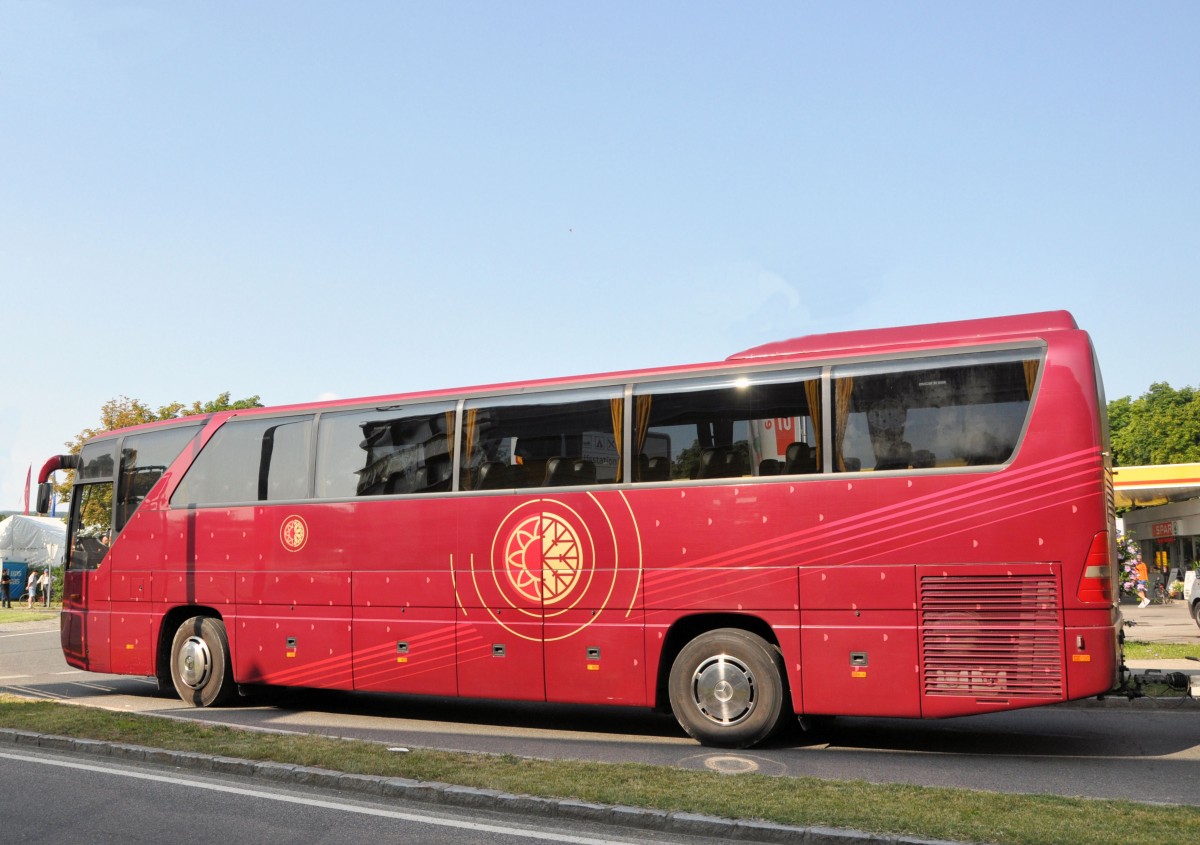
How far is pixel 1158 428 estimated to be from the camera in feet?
238

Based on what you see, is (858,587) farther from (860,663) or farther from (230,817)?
(230,817)

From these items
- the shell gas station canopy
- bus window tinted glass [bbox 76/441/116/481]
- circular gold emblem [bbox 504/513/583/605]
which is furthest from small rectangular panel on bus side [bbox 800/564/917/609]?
the shell gas station canopy

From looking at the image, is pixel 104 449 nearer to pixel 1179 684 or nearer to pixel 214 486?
pixel 214 486

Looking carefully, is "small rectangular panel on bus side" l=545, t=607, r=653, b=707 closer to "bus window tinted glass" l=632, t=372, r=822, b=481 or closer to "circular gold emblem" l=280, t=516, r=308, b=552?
"bus window tinted glass" l=632, t=372, r=822, b=481

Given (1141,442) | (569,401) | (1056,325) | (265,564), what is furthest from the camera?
(1141,442)

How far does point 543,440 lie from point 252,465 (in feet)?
13.4

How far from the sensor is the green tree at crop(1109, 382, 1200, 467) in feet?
230

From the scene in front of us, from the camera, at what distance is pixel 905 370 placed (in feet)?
32.5

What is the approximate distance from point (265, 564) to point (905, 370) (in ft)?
25.5

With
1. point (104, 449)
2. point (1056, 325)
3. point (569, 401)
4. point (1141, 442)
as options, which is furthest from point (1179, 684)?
point (1141, 442)

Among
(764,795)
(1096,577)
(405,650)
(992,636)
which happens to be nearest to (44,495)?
(405,650)

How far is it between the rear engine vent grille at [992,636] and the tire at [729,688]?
1.41 metres

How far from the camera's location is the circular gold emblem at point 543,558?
36.3 ft

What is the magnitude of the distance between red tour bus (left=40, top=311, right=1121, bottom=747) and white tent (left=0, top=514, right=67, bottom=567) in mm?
46458
